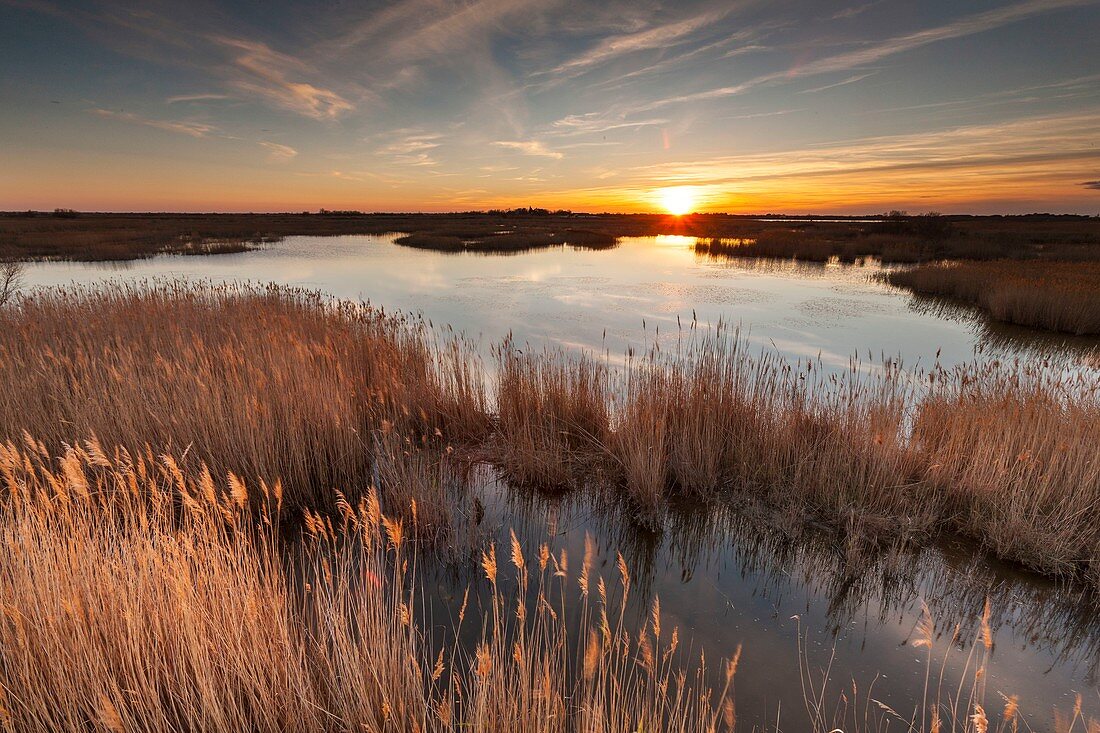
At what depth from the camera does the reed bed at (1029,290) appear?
42.5 ft

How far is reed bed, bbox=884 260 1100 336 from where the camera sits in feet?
42.5

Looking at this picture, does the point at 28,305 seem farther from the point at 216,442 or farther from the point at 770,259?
the point at 770,259

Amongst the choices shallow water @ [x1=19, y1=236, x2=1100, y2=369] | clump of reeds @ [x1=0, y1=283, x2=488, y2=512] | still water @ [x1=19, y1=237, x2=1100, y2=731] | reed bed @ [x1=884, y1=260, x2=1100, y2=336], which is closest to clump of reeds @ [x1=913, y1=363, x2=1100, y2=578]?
still water @ [x1=19, y1=237, x2=1100, y2=731]

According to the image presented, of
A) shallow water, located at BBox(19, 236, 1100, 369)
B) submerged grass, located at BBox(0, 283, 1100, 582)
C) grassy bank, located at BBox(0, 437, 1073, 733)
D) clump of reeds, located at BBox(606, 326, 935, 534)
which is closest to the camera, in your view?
grassy bank, located at BBox(0, 437, 1073, 733)

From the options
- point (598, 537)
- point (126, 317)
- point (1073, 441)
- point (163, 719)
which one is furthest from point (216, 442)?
point (1073, 441)

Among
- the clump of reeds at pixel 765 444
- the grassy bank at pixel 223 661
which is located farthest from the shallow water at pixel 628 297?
the grassy bank at pixel 223 661

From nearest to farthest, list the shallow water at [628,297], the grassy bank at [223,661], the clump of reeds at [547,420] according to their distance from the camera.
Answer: the grassy bank at [223,661]
the clump of reeds at [547,420]
the shallow water at [628,297]

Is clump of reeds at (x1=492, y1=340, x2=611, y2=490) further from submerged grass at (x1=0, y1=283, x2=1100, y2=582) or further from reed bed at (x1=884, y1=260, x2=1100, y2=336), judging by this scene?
reed bed at (x1=884, y1=260, x2=1100, y2=336)

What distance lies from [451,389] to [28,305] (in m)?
9.41

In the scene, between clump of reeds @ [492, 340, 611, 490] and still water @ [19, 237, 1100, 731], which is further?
clump of reeds @ [492, 340, 611, 490]

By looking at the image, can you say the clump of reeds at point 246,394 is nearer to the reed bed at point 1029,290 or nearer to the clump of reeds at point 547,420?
the clump of reeds at point 547,420

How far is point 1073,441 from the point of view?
14.5 ft

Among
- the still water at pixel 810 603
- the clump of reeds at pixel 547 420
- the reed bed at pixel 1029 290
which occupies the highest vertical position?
the reed bed at pixel 1029 290

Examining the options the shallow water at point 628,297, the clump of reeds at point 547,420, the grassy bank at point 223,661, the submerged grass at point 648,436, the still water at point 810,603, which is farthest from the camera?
the shallow water at point 628,297
